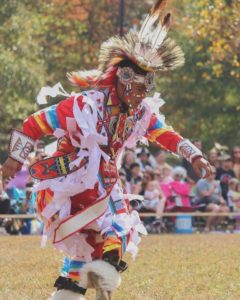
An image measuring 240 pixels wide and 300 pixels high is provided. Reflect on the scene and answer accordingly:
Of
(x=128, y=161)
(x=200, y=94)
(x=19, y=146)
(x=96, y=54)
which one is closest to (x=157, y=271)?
(x=19, y=146)

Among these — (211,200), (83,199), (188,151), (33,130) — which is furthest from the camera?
(211,200)

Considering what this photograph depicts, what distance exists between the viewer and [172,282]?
29.8ft

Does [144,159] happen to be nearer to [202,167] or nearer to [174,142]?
[174,142]

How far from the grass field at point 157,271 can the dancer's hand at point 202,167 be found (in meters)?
1.34

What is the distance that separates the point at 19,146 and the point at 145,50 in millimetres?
1125

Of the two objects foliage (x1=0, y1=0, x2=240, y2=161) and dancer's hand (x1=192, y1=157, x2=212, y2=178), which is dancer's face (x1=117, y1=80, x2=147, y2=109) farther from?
foliage (x1=0, y1=0, x2=240, y2=161)

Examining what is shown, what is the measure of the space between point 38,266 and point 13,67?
13.5m

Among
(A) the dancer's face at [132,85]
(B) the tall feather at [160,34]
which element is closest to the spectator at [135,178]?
(B) the tall feather at [160,34]

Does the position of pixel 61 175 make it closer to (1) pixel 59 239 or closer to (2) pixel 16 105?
(1) pixel 59 239

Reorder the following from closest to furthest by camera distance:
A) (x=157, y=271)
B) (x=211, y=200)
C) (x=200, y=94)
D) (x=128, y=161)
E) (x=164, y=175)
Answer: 1. (x=157, y=271)
2. (x=128, y=161)
3. (x=164, y=175)
4. (x=211, y=200)
5. (x=200, y=94)

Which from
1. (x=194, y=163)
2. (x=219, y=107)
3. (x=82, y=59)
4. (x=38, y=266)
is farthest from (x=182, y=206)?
(x=82, y=59)

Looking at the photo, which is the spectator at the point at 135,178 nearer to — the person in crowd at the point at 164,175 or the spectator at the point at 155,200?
the spectator at the point at 155,200

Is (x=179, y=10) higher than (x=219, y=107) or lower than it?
higher

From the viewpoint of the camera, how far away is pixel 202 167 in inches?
280
